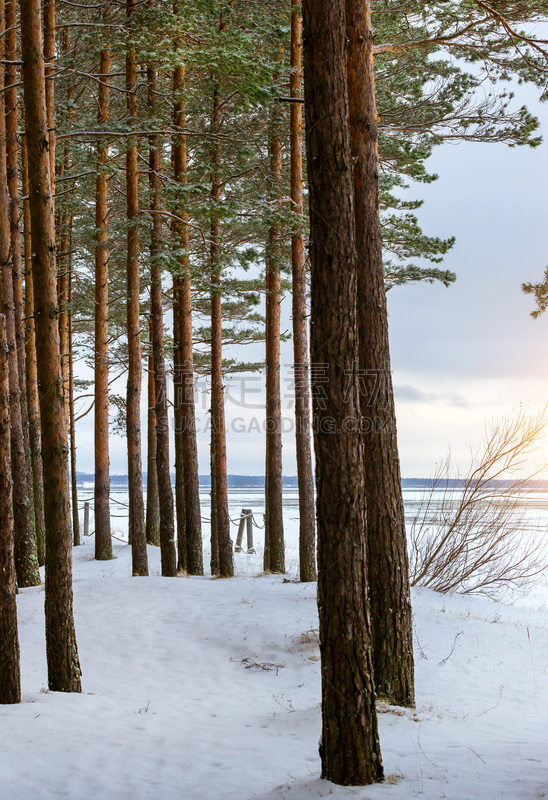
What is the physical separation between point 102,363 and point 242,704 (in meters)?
9.21

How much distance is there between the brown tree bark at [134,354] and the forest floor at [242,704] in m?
1.16

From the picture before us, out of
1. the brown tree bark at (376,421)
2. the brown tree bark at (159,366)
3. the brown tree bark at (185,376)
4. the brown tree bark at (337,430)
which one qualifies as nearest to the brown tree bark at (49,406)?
the brown tree bark at (376,421)

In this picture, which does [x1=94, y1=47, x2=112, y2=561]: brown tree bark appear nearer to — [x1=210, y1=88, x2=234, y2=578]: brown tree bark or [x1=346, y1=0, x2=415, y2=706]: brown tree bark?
[x1=210, y1=88, x2=234, y2=578]: brown tree bark

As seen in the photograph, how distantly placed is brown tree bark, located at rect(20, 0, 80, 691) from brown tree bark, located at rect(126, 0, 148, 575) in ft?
17.6

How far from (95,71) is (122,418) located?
9857mm

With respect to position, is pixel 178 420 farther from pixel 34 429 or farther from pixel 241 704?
pixel 241 704

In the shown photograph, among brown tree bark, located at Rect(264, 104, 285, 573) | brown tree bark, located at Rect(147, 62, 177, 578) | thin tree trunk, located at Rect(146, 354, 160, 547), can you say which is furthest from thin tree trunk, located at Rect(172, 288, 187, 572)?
thin tree trunk, located at Rect(146, 354, 160, 547)

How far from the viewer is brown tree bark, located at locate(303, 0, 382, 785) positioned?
3.56 metres

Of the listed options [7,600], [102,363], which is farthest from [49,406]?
[102,363]

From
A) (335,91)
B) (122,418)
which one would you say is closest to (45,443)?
(335,91)

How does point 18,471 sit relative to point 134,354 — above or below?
below

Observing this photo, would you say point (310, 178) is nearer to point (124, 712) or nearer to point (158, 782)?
point (158, 782)

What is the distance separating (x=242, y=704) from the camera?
19.1 ft

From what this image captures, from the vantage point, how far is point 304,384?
412 inches
